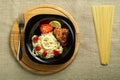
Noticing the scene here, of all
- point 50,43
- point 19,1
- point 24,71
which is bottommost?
point 24,71

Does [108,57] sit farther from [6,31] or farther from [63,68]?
[6,31]

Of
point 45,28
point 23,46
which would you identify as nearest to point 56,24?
point 45,28

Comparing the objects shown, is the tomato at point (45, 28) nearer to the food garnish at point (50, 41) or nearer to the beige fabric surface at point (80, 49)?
the food garnish at point (50, 41)

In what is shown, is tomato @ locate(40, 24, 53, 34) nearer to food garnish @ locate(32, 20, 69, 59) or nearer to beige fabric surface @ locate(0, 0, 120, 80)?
food garnish @ locate(32, 20, 69, 59)

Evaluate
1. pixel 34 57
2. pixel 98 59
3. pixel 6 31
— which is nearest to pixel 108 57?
pixel 98 59

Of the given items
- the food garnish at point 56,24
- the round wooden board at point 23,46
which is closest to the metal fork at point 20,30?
the round wooden board at point 23,46

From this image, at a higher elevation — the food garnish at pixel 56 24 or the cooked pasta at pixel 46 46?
the food garnish at pixel 56 24
